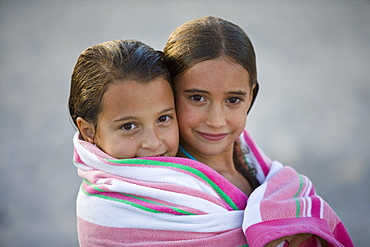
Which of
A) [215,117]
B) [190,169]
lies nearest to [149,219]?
[190,169]

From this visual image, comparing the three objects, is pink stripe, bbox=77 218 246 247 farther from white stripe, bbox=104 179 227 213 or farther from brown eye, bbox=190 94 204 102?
brown eye, bbox=190 94 204 102

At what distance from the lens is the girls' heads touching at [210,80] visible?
1583mm

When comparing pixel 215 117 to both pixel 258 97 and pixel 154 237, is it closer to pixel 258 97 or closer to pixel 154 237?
pixel 154 237

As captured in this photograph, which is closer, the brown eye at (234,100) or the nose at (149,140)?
the nose at (149,140)

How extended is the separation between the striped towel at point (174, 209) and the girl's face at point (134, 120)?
5 centimetres

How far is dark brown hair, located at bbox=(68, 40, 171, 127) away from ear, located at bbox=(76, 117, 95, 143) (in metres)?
0.02

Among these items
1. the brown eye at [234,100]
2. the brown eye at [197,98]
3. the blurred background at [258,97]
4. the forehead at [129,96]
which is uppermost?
the forehead at [129,96]

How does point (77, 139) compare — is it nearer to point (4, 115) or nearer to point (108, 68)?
point (108, 68)

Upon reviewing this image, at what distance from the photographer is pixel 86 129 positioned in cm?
158

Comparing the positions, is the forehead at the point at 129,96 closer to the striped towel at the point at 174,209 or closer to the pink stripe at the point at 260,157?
the striped towel at the point at 174,209

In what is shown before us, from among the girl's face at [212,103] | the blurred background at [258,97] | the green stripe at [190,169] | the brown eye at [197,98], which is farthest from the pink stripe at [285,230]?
the blurred background at [258,97]

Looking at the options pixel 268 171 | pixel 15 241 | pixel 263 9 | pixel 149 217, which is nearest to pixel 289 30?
pixel 263 9

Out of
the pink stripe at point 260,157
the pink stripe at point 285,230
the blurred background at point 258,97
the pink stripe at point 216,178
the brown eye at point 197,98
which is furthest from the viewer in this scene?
the blurred background at point 258,97

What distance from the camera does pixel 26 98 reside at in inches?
145
